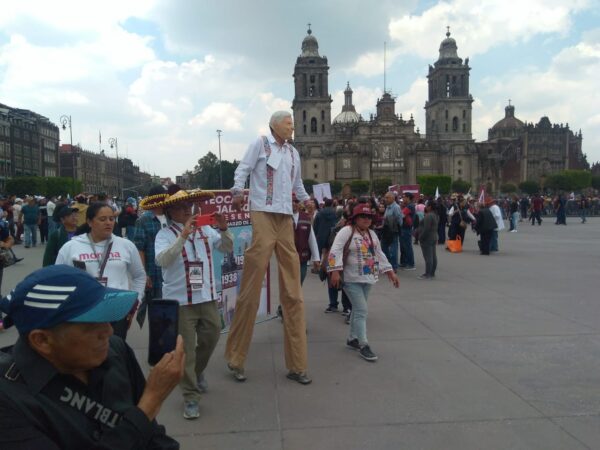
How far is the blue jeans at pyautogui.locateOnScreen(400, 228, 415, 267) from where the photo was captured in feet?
42.1

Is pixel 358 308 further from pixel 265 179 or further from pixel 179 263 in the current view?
pixel 179 263

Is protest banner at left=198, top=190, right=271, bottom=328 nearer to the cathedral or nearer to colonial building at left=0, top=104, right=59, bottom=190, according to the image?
colonial building at left=0, top=104, right=59, bottom=190

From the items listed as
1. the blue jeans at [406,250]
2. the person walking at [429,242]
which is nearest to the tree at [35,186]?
the blue jeans at [406,250]

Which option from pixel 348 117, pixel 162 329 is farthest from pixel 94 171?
pixel 162 329

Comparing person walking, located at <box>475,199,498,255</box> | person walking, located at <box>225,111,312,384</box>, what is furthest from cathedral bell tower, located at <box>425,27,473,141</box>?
person walking, located at <box>225,111,312,384</box>

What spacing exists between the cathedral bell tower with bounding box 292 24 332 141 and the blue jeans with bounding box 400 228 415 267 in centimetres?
8415

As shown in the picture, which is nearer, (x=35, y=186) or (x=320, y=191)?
(x=320, y=191)

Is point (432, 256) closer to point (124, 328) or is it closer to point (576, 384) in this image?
point (576, 384)

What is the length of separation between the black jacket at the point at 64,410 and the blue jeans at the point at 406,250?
37.9ft

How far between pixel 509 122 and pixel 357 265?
409 feet

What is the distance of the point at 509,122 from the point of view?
4648 inches

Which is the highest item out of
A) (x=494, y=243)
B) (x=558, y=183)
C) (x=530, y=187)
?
(x=558, y=183)

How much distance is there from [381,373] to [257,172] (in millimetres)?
2267

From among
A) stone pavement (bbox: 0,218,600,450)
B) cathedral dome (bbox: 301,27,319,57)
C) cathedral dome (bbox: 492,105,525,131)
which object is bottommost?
stone pavement (bbox: 0,218,600,450)
